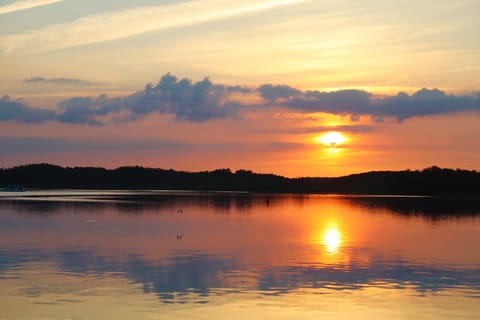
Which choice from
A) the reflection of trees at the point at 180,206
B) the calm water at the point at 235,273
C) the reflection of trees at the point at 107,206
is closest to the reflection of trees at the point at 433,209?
the reflection of trees at the point at 180,206

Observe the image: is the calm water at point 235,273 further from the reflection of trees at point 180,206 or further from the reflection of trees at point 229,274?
the reflection of trees at point 180,206

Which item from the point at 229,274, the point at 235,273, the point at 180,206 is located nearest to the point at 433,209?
the point at 180,206

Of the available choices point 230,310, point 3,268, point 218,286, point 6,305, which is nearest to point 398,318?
point 230,310

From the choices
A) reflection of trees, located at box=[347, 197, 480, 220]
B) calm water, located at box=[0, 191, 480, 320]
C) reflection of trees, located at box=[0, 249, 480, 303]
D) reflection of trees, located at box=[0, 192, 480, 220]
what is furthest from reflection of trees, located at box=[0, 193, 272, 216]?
reflection of trees, located at box=[0, 249, 480, 303]

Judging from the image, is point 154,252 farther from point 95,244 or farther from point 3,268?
point 3,268

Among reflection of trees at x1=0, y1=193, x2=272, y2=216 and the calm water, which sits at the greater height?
reflection of trees at x1=0, y1=193, x2=272, y2=216

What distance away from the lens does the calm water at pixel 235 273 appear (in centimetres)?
2728

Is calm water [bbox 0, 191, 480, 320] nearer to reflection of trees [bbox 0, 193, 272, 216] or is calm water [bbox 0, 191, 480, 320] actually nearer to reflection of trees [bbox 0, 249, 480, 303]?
reflection of trees [bbox 0, 249, 480, 303]

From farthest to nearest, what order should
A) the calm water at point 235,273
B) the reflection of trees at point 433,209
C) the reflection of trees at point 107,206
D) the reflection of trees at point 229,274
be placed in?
Result: the reflection of trees at point 107,206, the reflection of trees at point 433,209, the reflection of trees at point 229,274, the calm water at point 235,273

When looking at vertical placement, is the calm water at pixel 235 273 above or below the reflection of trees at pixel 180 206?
below

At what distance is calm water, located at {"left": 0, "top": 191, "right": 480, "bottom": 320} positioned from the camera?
27.3 m

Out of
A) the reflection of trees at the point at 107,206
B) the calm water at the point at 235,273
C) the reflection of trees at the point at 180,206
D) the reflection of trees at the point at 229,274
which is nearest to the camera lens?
the calm water at the point at 235,273

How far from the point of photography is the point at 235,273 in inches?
1452

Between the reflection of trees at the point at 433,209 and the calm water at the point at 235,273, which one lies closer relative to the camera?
the calm water at the point at 235,273
